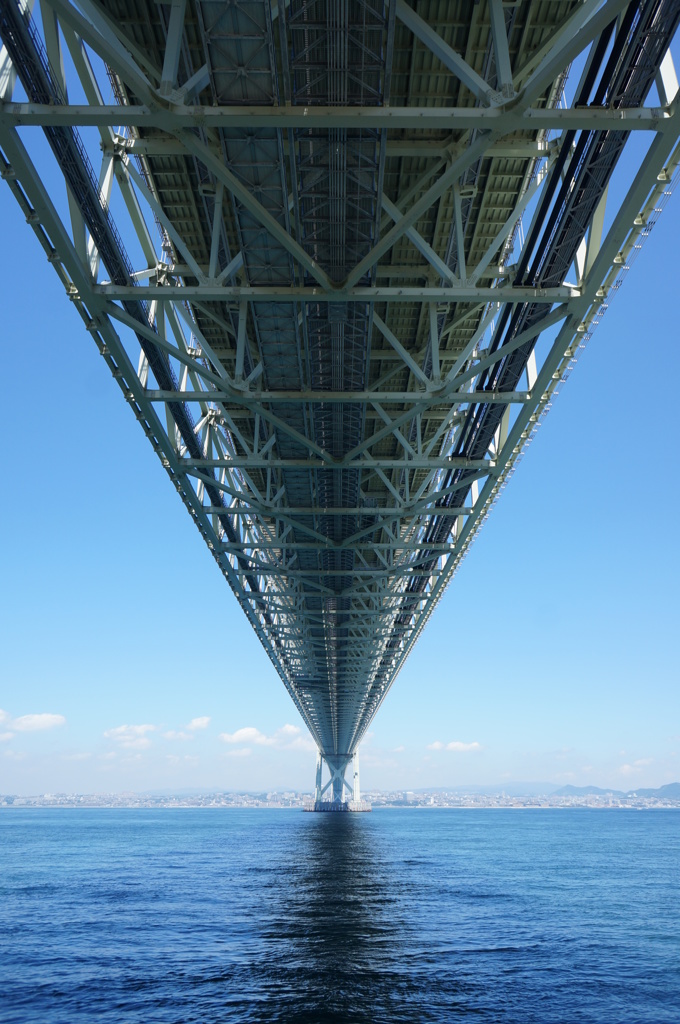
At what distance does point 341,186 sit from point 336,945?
59.3 feet

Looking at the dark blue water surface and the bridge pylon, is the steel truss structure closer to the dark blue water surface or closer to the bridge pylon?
the dark blue water surface

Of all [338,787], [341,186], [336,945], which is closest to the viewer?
[341,186]

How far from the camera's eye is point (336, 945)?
2100 centimetres

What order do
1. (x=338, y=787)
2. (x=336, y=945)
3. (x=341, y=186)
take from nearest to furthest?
(x=341, y=186) < (x=336, y=945) < (x=338, y=787)

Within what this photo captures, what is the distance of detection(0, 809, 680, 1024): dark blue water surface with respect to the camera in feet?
50.2

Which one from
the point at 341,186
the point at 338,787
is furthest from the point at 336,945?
the point at 338,787

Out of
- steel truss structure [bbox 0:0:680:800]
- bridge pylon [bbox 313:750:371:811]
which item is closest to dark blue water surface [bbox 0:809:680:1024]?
steel truss structure [bbox 0:0:680:800]

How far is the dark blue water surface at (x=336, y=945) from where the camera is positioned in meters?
15.3

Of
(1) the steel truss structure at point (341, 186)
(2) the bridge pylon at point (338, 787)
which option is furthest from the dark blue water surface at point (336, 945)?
(2) the bridge pylon at point (338, 787)

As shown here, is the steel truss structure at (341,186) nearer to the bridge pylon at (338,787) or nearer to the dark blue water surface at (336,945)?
the dark blue water surface at (336,945)

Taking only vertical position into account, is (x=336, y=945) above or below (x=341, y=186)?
below

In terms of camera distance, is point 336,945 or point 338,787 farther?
point 338,787

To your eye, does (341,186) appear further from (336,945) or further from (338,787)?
(338,787)

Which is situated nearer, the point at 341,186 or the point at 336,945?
the point at 341,186
